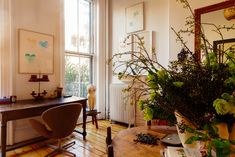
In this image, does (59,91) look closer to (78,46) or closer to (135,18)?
(78,46)

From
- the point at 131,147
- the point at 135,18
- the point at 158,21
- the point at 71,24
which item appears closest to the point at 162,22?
the point at 158,21

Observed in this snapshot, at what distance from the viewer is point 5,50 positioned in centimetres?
289

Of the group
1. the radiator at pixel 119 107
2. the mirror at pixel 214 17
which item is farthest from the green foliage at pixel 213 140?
the radiator at pixel 119 107

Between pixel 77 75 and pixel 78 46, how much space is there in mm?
704

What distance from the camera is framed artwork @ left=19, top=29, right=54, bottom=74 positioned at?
308cm

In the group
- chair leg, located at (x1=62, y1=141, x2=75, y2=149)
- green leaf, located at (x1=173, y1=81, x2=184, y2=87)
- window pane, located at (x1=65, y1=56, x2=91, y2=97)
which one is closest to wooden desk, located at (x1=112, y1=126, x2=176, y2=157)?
green leaf, located at (x1=173, y1=81, x2=184, y2=87)

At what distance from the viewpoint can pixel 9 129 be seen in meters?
2.91

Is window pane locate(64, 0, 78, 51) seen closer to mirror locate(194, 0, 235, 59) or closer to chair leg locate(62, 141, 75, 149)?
chair leg locate(62, 141, 75, 149)

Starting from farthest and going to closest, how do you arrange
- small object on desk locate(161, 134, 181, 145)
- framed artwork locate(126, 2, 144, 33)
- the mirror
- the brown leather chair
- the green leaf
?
1. framed artwork locate(126, 2, 144, 33)
2. the mirror
3. the brown leather chair
4. small object on desk locate(161, 134, 181, 145)
5. the green leaf

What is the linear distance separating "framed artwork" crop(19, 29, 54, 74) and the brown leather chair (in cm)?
117

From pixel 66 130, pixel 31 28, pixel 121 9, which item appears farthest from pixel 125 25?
pixel 66 130

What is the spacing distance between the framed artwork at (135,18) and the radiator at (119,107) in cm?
136

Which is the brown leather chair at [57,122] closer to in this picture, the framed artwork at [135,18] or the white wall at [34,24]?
the white wall at [34,24]

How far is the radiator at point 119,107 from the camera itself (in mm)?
3979
